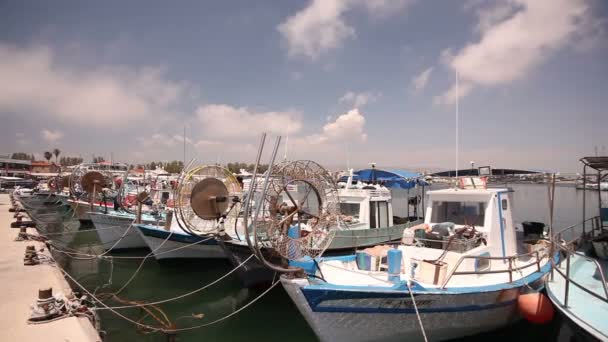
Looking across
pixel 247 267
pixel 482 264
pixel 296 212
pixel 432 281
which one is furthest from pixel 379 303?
pixel 247 267

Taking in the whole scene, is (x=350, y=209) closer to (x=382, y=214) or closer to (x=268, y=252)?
(x=382, y=214)

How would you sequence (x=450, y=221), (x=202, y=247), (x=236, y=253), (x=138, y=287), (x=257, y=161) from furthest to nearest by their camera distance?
1. (x=202, y=247)
2. (x=138, y=287)
3. (x=236, y=253)
4. (x=450, y=221)
5. (x=257, y=161)

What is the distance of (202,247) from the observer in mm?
13617

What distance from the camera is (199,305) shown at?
9.77 metres

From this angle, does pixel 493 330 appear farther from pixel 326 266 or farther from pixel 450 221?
pixel 326 266

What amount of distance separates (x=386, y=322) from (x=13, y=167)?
109 meters

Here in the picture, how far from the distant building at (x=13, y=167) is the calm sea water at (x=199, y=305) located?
86.3 m

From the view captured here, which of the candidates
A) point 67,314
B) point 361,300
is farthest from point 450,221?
point 67,314

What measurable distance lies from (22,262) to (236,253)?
6.66 m

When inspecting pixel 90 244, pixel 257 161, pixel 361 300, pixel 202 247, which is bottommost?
pixel 90 244

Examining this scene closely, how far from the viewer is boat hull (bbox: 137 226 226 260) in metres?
13.0

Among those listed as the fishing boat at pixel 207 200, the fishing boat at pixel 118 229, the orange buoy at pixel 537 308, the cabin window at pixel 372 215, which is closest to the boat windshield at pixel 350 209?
the cabin window at pixel 372 215

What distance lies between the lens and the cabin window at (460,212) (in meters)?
8.34

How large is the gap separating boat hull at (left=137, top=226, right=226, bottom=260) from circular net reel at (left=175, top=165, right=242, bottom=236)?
2754 millimetres
